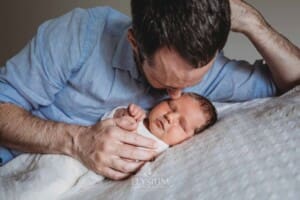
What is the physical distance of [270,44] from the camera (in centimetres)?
106

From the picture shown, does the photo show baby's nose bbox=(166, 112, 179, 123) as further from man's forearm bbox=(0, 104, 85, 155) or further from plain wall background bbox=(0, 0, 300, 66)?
plain wall background bbox=(0, 0, 300, 66)

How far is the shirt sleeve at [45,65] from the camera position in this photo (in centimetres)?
97

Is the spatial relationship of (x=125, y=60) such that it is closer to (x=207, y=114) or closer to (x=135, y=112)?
(x=135, y=112)

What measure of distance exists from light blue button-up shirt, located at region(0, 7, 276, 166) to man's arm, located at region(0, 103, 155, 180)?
62mm

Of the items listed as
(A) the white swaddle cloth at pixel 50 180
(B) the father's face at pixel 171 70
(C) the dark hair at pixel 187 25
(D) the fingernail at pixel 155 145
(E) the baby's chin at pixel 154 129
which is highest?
(C) the dark hair at pixel 187 25

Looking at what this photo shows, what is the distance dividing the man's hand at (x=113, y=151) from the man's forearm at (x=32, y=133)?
0.14 ft

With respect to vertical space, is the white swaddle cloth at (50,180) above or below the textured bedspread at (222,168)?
below

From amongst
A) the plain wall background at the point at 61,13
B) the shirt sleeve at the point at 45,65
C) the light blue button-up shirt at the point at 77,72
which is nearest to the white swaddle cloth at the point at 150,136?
the light blue button-up shirt at the point at 77,72

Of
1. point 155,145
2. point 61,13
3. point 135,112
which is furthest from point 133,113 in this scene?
point 61,13

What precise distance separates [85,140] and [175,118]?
221 mm

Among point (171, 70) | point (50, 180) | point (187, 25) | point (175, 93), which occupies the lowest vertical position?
point (50, 180)

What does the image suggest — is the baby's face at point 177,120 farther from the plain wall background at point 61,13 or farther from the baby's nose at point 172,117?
the plain wall background at point 61,13

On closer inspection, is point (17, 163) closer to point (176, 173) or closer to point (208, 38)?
point (176, 173)

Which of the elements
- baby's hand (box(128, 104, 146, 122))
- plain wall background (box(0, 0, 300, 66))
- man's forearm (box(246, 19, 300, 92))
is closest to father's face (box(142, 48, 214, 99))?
baby's hand (box(128, 104, 146, 122))
